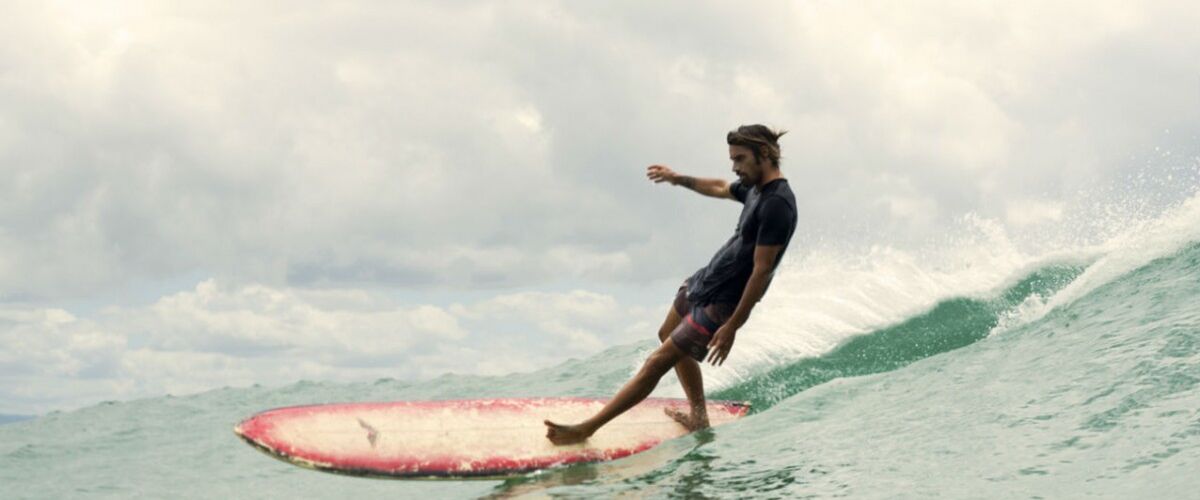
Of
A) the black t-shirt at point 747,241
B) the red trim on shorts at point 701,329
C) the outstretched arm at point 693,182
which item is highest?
the outstretched arm at point 693,182

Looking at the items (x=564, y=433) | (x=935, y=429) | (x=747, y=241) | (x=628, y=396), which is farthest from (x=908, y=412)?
(x=564, y=433)

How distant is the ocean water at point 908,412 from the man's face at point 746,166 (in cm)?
180

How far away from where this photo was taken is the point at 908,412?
23.5 feet

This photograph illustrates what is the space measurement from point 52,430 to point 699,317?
11.5m

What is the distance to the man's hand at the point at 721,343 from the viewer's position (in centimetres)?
664

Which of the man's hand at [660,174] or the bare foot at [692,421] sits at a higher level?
the man's hand at [660,174]

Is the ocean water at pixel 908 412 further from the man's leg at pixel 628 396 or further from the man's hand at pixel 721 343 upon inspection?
the man's hand at pixel 721 343

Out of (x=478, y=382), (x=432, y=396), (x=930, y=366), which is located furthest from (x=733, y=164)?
(x=478, y=382)

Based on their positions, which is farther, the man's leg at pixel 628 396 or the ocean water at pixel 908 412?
the man's leg at pixel 628 396

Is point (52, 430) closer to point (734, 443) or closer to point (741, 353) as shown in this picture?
point (741, 353)

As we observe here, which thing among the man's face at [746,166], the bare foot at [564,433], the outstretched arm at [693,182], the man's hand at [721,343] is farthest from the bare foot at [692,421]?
the man's face at [746,166]

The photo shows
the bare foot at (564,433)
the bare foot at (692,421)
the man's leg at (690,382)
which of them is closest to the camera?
the bare foot at (564,433)

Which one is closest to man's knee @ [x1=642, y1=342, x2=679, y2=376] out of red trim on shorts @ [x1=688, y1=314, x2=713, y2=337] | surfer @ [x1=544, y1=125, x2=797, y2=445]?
surfer @ [x1=544, y1=125, x2=797, y2=445]

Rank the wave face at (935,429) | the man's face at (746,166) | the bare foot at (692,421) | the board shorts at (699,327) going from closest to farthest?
the wave face at (935,429)
the man's face at (746,166)
the board shorts at (699,327)
the bare foot at (692,421)
